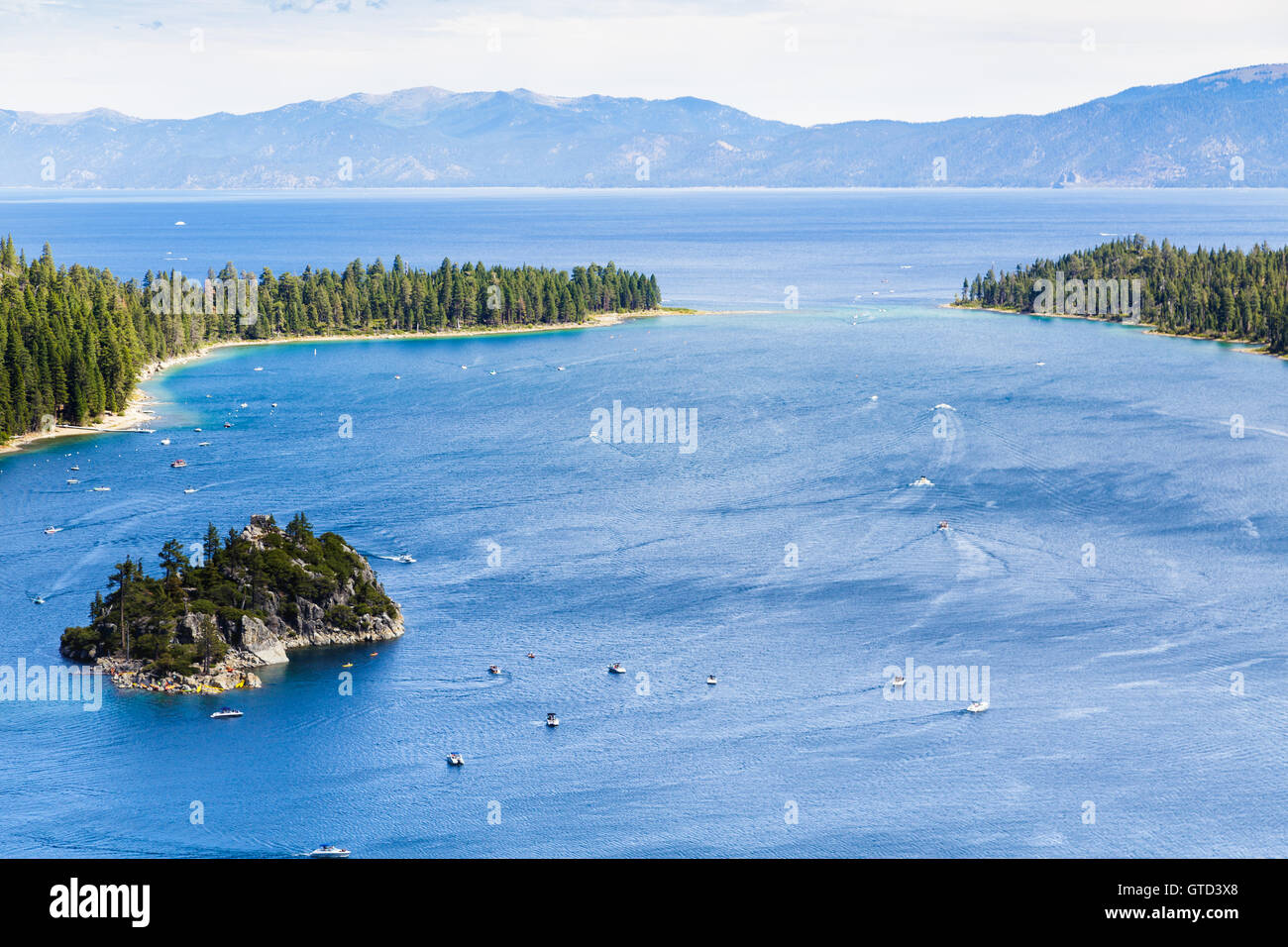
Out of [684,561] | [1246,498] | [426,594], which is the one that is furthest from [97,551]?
[1246,498]

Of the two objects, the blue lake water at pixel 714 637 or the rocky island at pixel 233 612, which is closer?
the blue lake water at pixel 714 637

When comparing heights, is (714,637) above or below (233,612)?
below

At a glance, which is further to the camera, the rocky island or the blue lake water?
the rocky island

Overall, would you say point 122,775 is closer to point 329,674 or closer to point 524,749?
point 329,674
